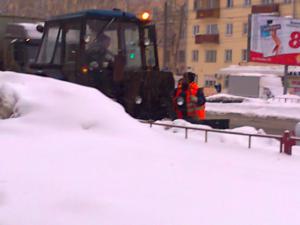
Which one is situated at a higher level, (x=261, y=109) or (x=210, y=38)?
(x=210, y=38)

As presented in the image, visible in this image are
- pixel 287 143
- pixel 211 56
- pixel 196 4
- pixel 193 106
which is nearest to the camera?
pixel 287 143

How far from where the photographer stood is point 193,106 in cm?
1102

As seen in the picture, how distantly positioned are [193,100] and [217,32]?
142 ft

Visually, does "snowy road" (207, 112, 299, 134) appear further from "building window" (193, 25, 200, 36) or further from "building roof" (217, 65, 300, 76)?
"building window" (193, 25, 200, 36)

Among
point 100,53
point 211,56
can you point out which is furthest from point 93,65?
point 211,56

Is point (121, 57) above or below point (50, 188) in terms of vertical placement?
above

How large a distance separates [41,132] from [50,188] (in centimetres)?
166

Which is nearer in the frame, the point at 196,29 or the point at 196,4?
the point at 196,4

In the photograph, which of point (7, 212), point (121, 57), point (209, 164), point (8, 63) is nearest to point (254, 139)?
point (209, 164)

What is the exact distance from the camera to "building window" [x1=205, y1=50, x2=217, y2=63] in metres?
53.8

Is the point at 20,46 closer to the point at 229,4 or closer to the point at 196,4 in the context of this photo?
the point at 229,4

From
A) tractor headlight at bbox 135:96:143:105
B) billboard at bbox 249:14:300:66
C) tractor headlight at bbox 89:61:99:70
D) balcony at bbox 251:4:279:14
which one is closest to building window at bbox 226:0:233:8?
balcony at bbox 251:4:279:14

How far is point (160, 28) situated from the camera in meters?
60.3

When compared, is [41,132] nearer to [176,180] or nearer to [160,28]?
[176,180]
